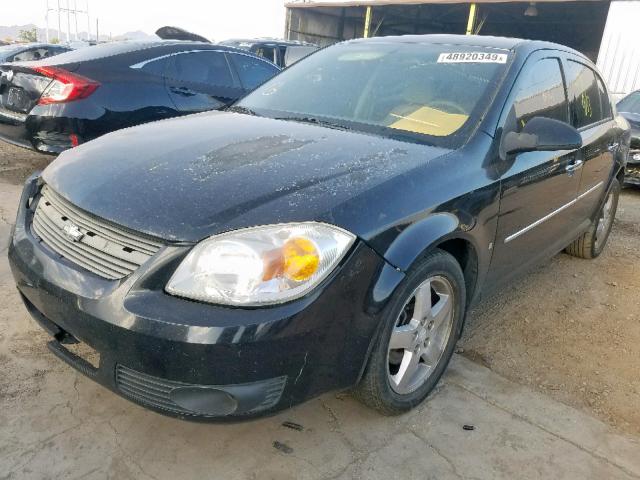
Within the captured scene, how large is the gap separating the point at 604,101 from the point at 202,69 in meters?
3.61

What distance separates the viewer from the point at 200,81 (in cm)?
544

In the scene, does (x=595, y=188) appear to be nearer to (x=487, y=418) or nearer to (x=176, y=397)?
(x=487, y=418)

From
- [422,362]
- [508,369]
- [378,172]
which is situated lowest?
[508,369]

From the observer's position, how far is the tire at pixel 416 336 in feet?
6.57

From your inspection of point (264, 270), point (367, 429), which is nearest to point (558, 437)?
point (367, 429)

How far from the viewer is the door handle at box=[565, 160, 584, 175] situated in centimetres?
313

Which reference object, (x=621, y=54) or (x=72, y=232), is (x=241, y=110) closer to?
(x=72, y=232)

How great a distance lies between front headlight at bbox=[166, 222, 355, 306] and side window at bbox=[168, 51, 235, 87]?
158 inches

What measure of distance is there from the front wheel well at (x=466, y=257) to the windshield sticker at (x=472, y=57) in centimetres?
102

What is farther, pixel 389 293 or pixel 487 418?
pixel 487 418

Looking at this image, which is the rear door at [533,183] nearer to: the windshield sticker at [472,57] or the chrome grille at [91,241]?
the windshield sticker at [472,57]

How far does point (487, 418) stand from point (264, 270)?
1281 millimetres

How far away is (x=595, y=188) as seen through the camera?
3795 mm

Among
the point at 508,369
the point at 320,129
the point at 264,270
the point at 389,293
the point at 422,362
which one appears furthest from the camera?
the point at 508,369
